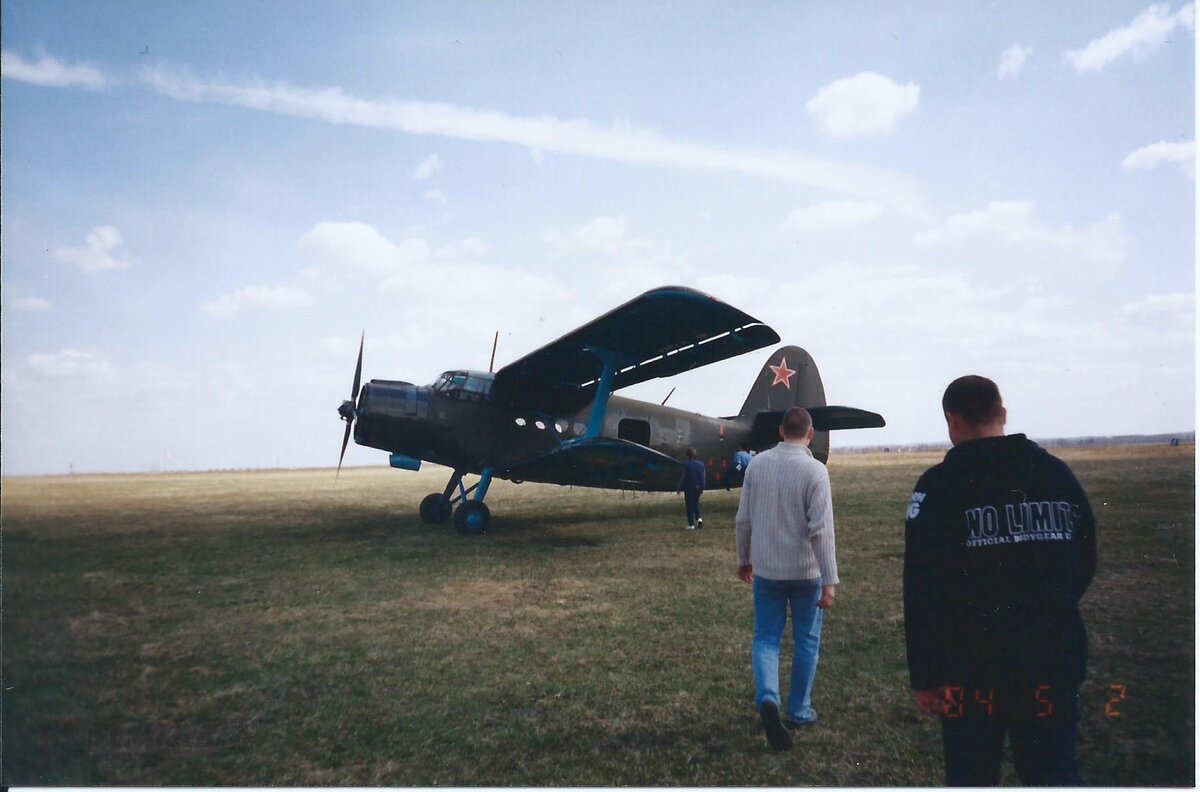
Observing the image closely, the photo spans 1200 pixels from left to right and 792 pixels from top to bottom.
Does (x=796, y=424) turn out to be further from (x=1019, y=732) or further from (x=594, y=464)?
(x=594, y=464)

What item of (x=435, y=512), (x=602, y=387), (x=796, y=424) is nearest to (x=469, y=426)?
(x=435, y=512)

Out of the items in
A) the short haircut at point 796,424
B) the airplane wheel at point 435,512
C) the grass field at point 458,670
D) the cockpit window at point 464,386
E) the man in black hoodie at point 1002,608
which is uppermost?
the cockpit window at point 464,386

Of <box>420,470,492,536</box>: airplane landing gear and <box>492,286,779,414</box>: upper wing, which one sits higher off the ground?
<box>492,286,779,414</box>: upper wing

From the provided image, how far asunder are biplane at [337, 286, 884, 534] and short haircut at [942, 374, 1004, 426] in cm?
529

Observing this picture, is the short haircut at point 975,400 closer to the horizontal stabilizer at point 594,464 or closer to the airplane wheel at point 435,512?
the horizontal stabilizer at point 594,464

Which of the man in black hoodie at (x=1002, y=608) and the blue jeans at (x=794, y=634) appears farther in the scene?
the blue jeans at (x=794, y=634)

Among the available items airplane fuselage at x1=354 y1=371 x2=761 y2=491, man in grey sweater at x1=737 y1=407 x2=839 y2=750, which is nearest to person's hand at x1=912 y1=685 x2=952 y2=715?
man in grey sweater at x1=737 y1=407 x2=839 y2=750

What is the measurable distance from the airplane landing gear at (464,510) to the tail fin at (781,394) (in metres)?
5.69

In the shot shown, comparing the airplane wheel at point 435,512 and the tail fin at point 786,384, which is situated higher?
the tail fin at point 786,384

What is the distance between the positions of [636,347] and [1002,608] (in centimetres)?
695

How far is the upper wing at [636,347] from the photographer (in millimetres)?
7492

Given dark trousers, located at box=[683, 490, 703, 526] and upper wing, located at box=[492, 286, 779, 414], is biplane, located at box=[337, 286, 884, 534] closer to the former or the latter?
upper wing, located at box=[492, 286, 779, 414]

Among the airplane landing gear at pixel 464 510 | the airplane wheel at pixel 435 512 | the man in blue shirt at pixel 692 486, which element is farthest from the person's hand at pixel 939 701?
the airplane wheel at pixel 435 512

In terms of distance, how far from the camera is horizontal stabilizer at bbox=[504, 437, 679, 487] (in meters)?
8.41
